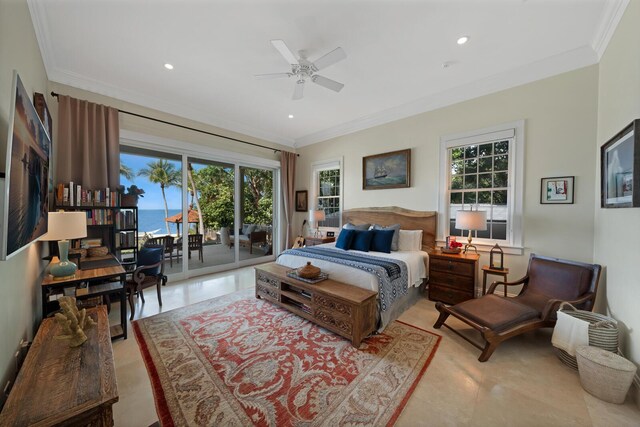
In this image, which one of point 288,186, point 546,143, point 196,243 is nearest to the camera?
point 546,143

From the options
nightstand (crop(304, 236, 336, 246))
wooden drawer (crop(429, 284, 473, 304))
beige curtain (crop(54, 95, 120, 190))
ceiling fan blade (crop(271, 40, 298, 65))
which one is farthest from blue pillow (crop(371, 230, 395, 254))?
beige curtain (crop(54, 95, 120, 190))

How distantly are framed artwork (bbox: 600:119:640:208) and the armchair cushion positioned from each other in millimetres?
1159

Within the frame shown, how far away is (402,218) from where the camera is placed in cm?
412

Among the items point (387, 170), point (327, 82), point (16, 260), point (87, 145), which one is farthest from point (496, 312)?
point (87, 145)

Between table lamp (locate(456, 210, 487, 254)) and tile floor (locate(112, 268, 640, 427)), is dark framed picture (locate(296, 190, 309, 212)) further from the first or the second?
tile floor (locate(112, 268, 640, 427))

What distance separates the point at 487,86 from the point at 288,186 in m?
4.19

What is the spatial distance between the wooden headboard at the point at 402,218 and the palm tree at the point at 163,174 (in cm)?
321

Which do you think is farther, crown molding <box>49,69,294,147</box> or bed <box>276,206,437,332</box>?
crown molding <box>49,69,294,147</box>

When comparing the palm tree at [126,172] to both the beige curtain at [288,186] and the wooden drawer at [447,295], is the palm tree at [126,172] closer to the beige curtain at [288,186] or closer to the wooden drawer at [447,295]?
the beige curtain at [288,186]

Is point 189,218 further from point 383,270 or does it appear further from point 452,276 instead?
point 452,276

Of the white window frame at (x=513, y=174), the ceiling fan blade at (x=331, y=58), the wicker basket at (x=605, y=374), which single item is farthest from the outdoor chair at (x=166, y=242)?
the wicker basket at (x=605, y=374)

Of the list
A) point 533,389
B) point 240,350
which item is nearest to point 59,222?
point 240,350

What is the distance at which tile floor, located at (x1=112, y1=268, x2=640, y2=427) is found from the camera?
59.4 inches

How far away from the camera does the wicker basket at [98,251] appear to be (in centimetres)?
295
